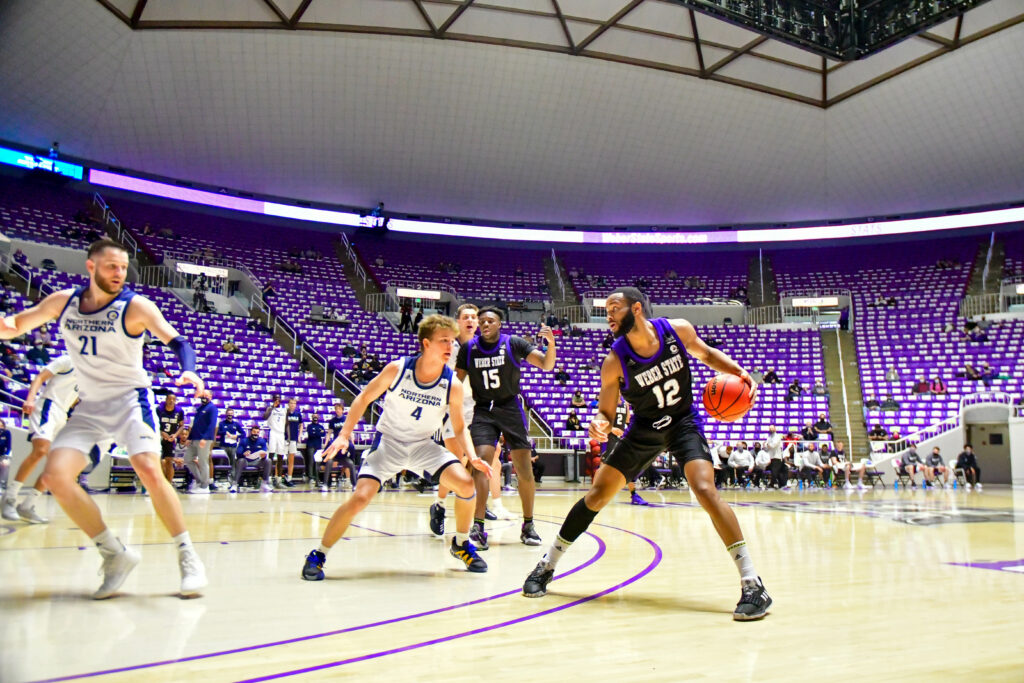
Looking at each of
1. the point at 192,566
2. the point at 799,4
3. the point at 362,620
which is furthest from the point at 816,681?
the point at 799,4

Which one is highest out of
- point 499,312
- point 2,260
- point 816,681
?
point 2,260

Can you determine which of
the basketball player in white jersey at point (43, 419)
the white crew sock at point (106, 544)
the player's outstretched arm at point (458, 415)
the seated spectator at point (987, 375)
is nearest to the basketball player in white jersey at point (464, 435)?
the player's outstretched arm at point (458, 415)

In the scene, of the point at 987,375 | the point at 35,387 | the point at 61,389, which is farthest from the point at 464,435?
the point at 987,375

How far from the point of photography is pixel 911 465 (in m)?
20.5

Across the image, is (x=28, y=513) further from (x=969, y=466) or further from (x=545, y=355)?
(x=969, y=466)

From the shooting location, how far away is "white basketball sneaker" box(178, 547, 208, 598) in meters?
3.89

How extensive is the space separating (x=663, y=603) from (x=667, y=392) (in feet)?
3.82

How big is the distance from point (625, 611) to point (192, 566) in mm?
2320

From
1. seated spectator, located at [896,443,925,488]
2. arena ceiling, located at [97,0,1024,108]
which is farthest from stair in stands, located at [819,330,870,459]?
arena ceiling, located at [97,0,1024,108]

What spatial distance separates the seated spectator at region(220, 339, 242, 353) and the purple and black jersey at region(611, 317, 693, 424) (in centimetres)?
1981

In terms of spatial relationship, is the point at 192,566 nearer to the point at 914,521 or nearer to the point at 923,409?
the point at 914,521

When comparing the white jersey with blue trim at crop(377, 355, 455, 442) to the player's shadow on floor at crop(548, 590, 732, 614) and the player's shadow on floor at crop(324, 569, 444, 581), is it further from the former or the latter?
the player's shadow on floor at crop(548, 590, 732, 614)

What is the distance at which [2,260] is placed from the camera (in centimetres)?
2133

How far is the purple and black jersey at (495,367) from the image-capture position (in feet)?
21.2
